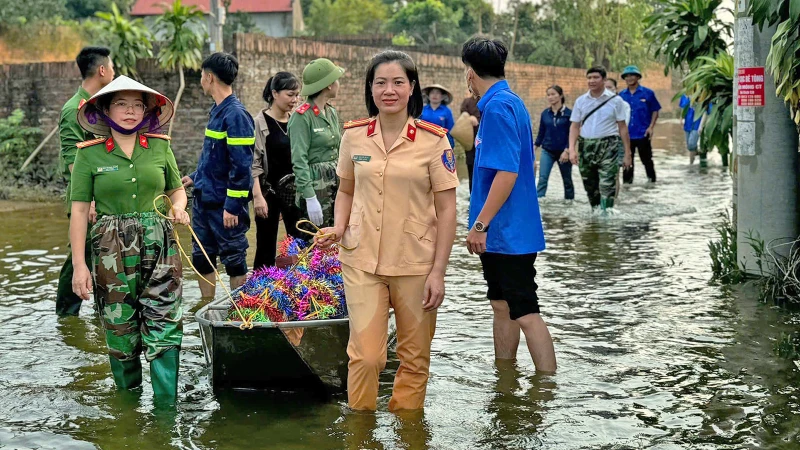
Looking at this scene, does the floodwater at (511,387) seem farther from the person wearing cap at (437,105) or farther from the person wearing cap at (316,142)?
the person wearing cap at (437,105)

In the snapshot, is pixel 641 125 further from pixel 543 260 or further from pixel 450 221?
pixel 450 221

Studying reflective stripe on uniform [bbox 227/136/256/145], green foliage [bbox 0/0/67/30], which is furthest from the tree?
green foliage [bbox 0/0/67/30]

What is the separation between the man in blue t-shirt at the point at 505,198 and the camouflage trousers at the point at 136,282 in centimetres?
178

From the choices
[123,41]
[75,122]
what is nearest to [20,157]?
[123,41]

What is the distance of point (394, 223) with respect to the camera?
17.2ft

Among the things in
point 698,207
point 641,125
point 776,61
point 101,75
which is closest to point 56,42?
point 641,125

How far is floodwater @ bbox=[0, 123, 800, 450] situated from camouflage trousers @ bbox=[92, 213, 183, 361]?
0.42 m

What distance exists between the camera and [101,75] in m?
7.93

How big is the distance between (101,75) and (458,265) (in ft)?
13.9

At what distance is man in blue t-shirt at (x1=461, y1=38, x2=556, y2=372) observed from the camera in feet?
19.2

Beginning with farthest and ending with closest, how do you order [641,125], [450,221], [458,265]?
[641,125], [458,265], [450,221]

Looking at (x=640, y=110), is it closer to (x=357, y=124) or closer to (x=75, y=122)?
(x=75, y=122)

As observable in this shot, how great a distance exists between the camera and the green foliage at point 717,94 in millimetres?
9828

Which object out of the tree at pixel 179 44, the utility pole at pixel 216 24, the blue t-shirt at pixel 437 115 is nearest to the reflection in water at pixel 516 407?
the blue t-shirt at pixel 437 115
